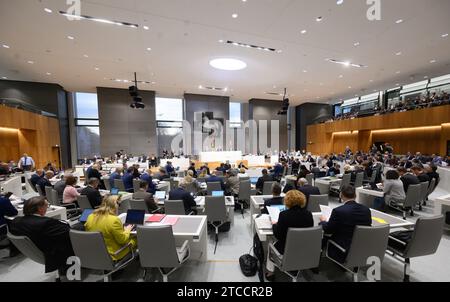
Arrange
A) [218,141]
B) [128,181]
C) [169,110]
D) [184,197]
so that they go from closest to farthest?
[184,197], [128,181], [218,141], [169,110]

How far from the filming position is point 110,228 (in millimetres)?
2166

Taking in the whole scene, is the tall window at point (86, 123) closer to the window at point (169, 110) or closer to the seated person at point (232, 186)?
the window at point (169, 110)

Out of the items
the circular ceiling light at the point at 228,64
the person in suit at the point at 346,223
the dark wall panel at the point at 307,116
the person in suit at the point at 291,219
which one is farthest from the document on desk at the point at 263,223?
the dark wall panel at the point at 307,116

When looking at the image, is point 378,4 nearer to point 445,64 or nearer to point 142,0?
point 142,0

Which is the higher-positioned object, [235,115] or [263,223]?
[235,115]

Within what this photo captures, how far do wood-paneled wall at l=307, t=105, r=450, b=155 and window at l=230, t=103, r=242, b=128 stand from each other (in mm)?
7136

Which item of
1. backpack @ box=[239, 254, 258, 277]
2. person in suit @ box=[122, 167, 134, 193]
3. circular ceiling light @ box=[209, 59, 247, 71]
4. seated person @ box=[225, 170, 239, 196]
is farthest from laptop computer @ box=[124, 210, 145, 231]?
circular ceiling light @ box=[209, 59, 247, 71]

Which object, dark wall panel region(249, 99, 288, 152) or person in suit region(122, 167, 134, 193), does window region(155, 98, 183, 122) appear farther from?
person in suit region(122, 167, 134, 193)

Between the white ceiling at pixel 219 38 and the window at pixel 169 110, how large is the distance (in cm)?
471

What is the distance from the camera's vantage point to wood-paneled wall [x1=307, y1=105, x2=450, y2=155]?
429 inches

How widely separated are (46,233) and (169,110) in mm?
15352

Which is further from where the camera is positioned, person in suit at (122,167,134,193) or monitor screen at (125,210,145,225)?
person in suit at (122,167,134,193)

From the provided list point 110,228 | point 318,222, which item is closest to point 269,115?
point 318,222

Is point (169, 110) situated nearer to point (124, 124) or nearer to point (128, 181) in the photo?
point (124, 124)
